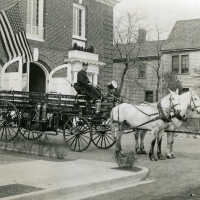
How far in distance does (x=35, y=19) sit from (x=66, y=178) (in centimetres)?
1367

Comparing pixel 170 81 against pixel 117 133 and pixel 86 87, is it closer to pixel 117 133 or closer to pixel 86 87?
pixel 86 87

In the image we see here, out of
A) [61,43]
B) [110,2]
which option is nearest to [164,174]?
[61,43]

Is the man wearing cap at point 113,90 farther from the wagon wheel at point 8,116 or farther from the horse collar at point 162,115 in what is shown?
the wagon wheel at point 8,116

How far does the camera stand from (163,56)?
1710 inches

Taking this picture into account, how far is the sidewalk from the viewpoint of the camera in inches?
318

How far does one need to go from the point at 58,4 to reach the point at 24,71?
387 centimetres

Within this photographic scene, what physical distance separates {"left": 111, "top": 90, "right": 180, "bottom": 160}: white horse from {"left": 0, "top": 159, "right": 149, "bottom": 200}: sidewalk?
227 cm

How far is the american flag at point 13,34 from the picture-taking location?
18.3m

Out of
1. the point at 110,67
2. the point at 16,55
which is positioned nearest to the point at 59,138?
the point at 16,55

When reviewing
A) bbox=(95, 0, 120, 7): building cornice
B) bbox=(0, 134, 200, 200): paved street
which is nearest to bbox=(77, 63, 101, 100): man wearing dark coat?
bbox=(0, 134, 200, 200): paved street

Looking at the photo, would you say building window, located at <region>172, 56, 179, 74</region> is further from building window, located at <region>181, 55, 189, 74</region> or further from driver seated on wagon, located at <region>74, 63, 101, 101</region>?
driver seated on wagon, located at <region>74, 63, 101, 101</region>

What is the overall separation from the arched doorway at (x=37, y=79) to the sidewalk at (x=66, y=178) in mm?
12064

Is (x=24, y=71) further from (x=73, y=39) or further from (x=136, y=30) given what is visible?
(x=136, y=30)

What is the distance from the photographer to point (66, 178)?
9.20 metres
